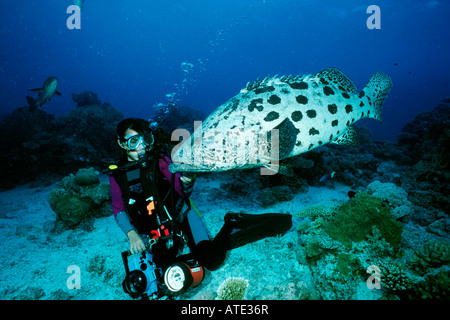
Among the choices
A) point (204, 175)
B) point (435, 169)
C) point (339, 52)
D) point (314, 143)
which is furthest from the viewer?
point (339, 52)

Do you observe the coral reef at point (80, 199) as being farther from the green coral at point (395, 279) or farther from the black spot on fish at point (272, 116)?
the green coral at point (395, 279)

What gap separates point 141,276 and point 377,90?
5.31 metres

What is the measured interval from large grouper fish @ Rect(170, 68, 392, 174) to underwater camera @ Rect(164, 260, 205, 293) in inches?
54.3

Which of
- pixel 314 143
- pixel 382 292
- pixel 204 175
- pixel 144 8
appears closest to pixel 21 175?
pixel 204 175

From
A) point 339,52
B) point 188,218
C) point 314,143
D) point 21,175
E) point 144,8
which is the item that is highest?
point 144,8

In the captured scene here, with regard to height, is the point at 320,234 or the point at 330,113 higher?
the point at 330,113

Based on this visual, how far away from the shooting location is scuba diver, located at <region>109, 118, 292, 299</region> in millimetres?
2799

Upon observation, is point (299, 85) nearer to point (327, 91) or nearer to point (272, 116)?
point (327, 91)

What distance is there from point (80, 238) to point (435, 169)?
11.5 meters

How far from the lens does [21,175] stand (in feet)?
32.0

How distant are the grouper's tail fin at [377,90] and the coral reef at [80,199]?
6664 millimetres

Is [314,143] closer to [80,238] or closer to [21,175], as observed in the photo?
[80,238]

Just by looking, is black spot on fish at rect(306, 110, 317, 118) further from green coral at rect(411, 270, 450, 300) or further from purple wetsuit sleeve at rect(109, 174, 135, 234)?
purple wetsuit sleeve at rect(109, 174, 135, 234)

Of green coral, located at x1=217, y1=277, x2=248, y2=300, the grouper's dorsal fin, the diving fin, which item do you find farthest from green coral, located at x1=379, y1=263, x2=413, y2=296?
the grouper's dorsal fin
